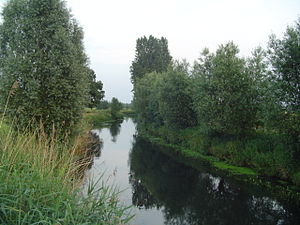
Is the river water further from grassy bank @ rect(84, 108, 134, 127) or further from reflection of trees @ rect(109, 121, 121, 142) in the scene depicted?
grassy bank @ rect(84, 108, 134, 127)

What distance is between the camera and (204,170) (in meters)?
17.2

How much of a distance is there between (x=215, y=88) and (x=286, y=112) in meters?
6.55

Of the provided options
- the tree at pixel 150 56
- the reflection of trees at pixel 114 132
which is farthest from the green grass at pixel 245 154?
the tree at pixel 150 56

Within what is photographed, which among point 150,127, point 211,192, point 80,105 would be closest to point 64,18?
point 80,105

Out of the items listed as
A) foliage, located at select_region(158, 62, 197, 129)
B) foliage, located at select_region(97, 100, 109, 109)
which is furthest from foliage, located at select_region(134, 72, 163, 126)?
foliage, located at select_region(97, 100, 109, 109)

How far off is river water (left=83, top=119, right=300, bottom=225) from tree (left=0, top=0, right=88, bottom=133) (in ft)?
10.9

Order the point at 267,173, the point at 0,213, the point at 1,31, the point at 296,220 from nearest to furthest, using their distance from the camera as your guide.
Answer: the point at 0,213 < the point at 296,220 < the point at 1,31 < the point at 267,173

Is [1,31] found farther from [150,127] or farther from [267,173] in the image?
[150,127]

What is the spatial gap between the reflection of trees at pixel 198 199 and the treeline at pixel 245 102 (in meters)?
2.91

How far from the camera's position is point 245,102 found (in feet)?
57.4

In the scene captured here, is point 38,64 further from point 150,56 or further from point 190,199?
point 150,56

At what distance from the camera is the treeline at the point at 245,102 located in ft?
42.8

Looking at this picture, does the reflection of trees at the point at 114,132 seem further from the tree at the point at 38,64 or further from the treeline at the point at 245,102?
the tree at the point at 38,64

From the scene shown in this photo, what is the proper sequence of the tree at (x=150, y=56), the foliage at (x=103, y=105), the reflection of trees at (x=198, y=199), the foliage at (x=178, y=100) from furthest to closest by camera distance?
1. the foliage at (x=103, y=105)
2. the tree at (x=150, y=56)
3. the foliage at (x=178, y=100)
4. the reflection of trees at (x=198, y=199)
